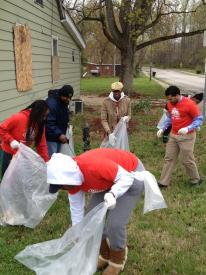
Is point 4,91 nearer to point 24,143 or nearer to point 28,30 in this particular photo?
point 28,30

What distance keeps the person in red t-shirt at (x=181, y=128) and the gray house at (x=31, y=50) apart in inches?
131

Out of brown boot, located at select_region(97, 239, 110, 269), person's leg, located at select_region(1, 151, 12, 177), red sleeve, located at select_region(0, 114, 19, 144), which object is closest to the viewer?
brown boot, located at select_region(97, 239, 110, 269)

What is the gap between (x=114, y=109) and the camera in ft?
22.8

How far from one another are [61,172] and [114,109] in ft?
13.0

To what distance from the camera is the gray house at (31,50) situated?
8.26 metres

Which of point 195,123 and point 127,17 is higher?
point 127,17

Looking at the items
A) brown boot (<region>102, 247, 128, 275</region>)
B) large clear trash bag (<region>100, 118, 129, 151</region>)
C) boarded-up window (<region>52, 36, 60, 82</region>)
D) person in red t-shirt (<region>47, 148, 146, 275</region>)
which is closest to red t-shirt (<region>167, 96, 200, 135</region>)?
large clear trash bag (<region>100, 118, 129, 151</region>)

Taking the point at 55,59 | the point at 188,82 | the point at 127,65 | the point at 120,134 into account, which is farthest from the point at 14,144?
the point at 188,82

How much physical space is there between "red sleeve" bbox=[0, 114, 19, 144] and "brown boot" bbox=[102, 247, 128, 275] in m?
2.00

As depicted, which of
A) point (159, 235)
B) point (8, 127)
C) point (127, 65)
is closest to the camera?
point (159, 235)

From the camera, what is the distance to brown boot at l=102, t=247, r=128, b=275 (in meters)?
3.67

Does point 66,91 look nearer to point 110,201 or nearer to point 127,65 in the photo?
point 110,201

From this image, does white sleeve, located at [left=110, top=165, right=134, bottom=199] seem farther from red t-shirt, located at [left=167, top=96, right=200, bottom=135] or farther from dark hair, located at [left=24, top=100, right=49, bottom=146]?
red t-shirt, located at [left=167, top=96, right=200, bottom=135]

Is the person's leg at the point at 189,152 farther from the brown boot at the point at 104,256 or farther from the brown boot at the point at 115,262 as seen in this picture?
the brown boot at the point at 115,262
